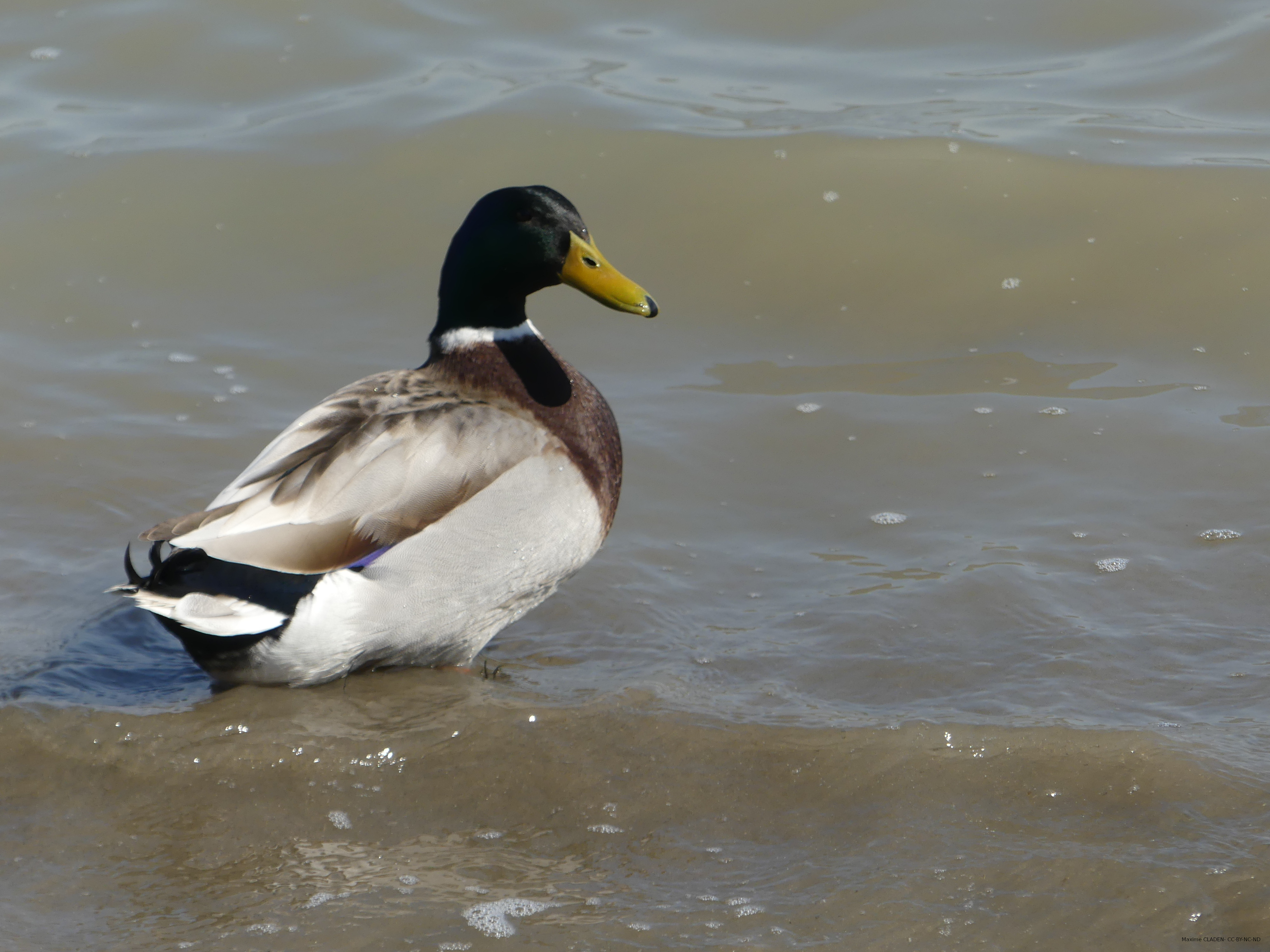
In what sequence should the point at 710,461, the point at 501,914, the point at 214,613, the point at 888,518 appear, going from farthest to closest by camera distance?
1. the point at 710,461
2. the point at 888,518
3. the point at 214,613
4. the point at 501,914

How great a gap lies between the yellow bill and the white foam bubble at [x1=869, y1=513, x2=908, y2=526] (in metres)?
1.29

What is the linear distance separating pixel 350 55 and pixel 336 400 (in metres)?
5.41

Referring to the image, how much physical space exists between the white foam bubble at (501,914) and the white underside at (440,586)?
0.98m

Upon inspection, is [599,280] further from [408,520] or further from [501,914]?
[501,914]

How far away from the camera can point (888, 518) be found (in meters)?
5.01

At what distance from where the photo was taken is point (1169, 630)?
164 inches

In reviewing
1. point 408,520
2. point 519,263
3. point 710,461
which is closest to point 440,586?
point 408,520

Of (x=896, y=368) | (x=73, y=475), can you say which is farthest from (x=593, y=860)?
(x=896, y=368)

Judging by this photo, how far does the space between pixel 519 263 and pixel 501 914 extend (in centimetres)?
194

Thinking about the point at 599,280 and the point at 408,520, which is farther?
the point at 599,280

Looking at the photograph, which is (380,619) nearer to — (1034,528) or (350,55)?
(1034,528)

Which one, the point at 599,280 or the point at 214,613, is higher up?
the point at 599,280

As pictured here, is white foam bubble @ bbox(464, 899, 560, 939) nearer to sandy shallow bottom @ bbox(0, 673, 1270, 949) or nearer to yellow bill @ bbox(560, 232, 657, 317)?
sandy shallow bottom @ bbox(0, 673, 1270, 949)

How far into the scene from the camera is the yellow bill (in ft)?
13.6
